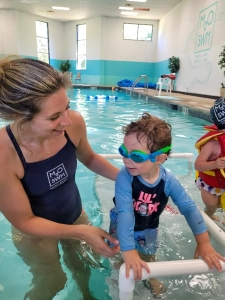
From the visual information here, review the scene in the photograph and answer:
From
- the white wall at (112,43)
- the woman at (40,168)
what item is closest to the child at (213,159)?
the woman at (40,168)

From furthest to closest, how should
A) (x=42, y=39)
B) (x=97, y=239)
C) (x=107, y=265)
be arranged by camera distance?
(x=42, y=39) → (x=107, y=265) → (x=97, y=239)

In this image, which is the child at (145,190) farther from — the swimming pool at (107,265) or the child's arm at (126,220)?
the swimming pool at (107,265)

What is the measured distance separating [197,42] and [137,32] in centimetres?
931

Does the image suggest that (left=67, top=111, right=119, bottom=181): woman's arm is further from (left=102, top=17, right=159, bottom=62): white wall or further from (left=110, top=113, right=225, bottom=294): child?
(left=102, top=17, right=159, bottom=62): white wall

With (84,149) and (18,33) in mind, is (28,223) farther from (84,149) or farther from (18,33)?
(18,33)

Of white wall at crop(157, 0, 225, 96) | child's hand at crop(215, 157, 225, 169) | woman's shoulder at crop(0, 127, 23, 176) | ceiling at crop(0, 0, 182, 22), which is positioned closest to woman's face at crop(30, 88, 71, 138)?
woman's shoulder at crop(0, 127, 23, 176)

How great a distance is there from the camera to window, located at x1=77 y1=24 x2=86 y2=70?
75.5 ft

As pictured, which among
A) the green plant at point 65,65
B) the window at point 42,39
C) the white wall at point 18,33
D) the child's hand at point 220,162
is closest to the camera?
the child's hand at point 220,162

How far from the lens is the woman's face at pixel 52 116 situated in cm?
128

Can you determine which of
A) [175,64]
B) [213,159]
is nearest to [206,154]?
[213,159]

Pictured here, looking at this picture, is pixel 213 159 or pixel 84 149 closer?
pixel 84 149

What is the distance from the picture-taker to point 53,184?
1565 mm

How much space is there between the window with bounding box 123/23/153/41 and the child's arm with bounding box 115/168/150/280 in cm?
2286

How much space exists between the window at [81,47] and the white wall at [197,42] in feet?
24.0
